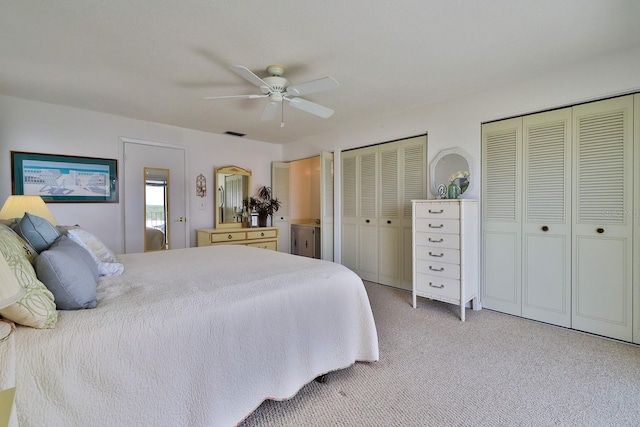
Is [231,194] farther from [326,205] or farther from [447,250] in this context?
[447,250]

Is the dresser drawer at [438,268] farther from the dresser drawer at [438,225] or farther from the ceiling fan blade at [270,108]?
the ceiling fan blade at [270,108]

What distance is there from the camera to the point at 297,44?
2.11 metres

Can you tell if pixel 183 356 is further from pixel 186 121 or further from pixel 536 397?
pixel 186 121

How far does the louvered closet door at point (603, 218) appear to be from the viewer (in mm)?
2287

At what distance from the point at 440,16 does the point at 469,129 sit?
5.21 ft

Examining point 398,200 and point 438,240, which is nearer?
point 438,240

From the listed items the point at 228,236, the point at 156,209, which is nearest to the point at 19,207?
the point at 156,209

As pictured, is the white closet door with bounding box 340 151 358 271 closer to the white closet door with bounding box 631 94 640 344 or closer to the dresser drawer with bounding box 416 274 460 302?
the dresser drawer with bounding box 416 274 460 302

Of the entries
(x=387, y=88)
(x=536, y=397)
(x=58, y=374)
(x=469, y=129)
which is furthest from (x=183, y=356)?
(x=469, y=129)

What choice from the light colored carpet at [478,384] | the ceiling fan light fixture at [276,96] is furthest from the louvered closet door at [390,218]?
the ceiling fan light fixture at [276,96]

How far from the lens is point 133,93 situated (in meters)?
2.99

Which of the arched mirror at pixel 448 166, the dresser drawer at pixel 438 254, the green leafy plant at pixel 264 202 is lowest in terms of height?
the dresser drawer at pixel 438 254

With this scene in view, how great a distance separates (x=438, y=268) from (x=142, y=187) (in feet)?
13.2

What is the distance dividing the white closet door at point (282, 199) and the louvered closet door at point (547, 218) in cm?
374
